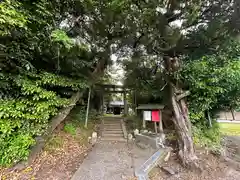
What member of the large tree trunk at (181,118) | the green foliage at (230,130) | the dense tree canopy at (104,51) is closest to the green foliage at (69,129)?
the dense tree canopy at (104,51)

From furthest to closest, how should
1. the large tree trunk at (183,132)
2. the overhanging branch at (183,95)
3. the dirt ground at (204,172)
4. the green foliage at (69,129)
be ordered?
the green foliage at (69,129), the overhanging branch at (183,95), the large tree trunk at (183,132), the dirt ground at (204,172)

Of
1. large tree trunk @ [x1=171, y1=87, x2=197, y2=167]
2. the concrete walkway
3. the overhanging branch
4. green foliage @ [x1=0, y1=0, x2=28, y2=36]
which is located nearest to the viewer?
green foliage @ [x1=0, y1=0, x2=28, y2=36]

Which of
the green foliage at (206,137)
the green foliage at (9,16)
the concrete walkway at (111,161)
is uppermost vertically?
the green foliage at (9,16)

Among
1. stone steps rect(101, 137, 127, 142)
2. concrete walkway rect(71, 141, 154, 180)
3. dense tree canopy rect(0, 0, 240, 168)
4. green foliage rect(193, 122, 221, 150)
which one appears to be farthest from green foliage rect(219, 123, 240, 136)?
concrete walkway rect(71, 141, 154, 180)

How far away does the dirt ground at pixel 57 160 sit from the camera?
4.22 metres

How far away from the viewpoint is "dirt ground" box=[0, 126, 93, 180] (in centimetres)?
422

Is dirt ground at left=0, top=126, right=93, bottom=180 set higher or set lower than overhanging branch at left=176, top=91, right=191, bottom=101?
lower

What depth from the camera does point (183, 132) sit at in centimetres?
581

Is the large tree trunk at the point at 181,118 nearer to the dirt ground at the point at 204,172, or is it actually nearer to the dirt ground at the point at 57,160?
the dirt ground at the point at 204,172

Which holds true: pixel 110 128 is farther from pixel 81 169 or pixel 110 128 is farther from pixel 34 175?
pixel 34 175

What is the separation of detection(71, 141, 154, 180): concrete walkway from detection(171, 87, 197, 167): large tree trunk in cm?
133

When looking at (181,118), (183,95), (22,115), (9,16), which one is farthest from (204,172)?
(9,16)

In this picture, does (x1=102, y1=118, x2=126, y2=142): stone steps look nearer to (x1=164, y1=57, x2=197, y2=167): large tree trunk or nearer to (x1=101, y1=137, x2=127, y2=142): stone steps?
(x1=101, y1=137, x2=127, y2=142): stone steps

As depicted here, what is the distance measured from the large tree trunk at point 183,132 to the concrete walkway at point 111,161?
1330 millimetres
